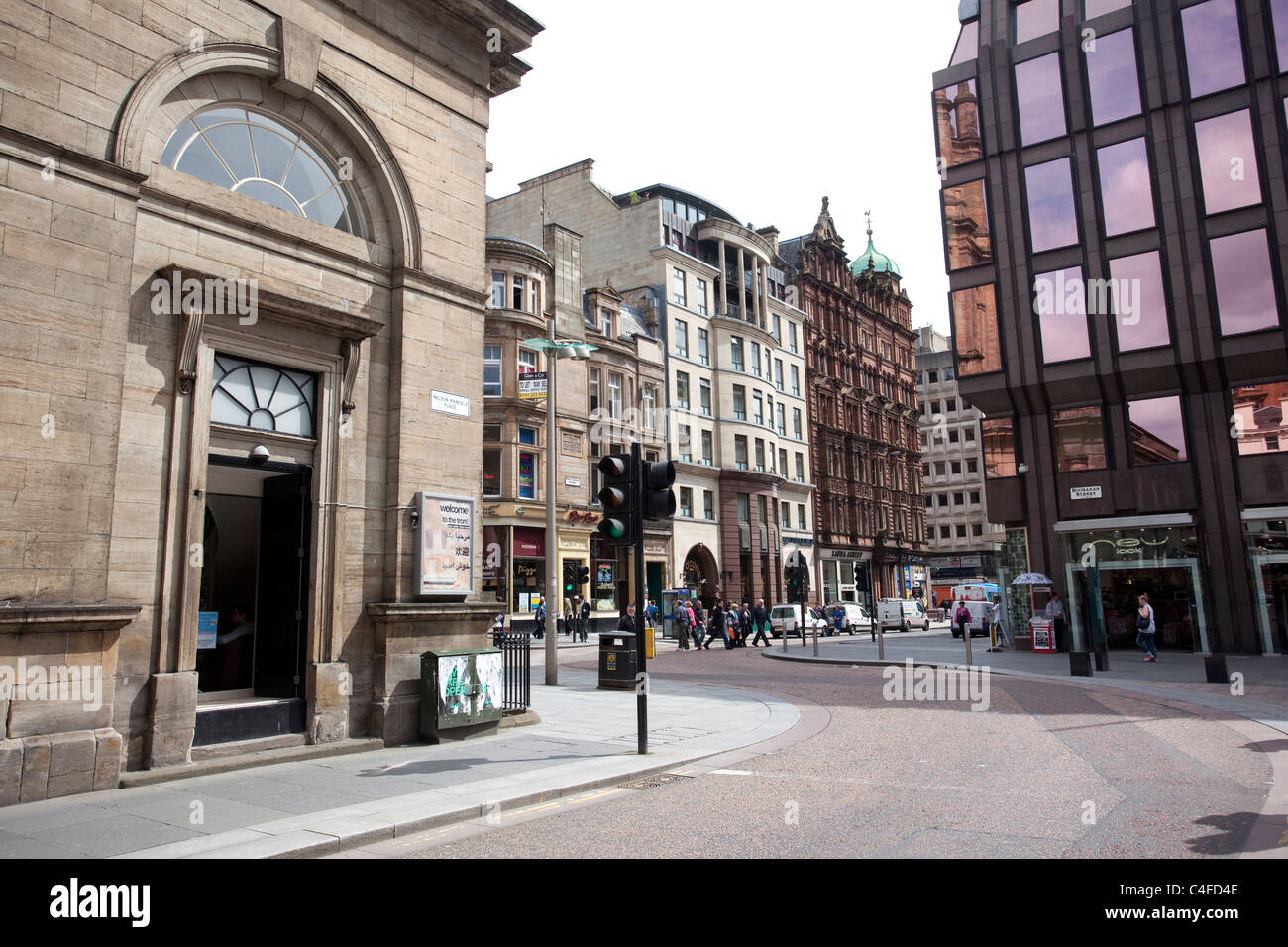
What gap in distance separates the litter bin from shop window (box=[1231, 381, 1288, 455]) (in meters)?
19.5

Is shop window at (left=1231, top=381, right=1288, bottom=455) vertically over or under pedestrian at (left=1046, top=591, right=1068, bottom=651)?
over

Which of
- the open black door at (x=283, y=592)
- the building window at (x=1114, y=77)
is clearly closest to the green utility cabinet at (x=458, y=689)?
the open black door at (x=283, y=592)

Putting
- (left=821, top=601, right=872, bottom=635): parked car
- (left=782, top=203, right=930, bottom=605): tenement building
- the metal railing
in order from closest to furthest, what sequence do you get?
1. the metal railing
2. (left=821, top=601, right=872, bottom=635): parked car
3. (left=782, top=203, right=930, bottom=605): tenement building

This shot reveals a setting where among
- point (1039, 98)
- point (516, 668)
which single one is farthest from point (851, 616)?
point (516, 668)

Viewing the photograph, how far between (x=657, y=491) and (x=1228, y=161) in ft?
82.1

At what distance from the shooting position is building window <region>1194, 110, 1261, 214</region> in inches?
998

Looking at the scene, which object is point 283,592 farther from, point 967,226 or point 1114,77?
point 1114,77

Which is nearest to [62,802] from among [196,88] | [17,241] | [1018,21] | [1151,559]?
[17,241]

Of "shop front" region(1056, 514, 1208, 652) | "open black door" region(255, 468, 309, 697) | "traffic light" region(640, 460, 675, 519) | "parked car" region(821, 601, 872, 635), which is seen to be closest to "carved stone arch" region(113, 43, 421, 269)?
"open black door" region(255, 468, 309, 697)

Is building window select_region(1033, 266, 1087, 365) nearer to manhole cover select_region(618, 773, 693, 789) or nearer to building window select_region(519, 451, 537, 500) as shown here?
building window select_region(519, 451, 537, 500)

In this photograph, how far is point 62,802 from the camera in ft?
24.2

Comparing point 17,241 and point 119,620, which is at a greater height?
point 17,241

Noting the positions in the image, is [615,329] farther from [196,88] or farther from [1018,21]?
[196,88]

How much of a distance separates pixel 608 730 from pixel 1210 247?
80.1 ft
